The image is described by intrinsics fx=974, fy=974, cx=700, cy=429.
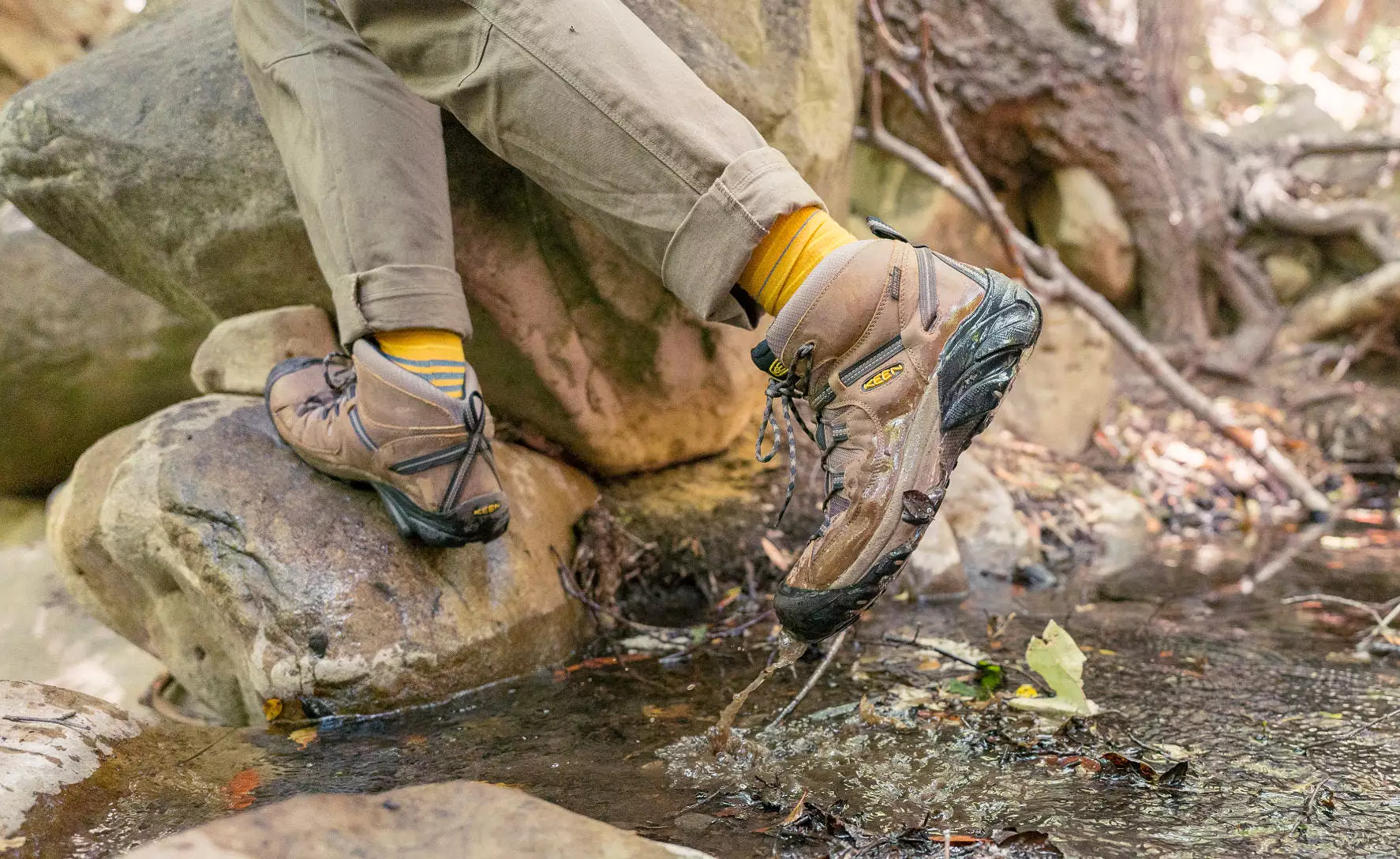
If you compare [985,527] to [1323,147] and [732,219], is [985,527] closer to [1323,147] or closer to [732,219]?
[732,219]

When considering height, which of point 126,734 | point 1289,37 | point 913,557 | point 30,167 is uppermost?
point 1289,37

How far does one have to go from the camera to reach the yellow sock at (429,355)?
2.01 meters

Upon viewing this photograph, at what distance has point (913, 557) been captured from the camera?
295 cm

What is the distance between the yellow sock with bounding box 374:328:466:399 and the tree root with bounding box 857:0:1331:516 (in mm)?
3276

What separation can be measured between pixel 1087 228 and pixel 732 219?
4.65m

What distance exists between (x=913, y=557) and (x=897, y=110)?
3.10 meters

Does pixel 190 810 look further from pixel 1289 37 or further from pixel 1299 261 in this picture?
pixel 1289 37

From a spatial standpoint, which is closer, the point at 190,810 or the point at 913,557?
the point at 190,810

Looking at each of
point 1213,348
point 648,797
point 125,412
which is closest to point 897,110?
point 1213,348

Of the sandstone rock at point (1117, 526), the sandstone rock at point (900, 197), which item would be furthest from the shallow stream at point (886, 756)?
the sandstone rock at point (900, 197)

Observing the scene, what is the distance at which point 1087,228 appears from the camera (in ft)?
18.4

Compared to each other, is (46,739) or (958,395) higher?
(958,395)

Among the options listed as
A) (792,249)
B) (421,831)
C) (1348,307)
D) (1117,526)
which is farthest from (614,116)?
(1348,307)

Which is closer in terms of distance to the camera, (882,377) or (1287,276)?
(882,377)
